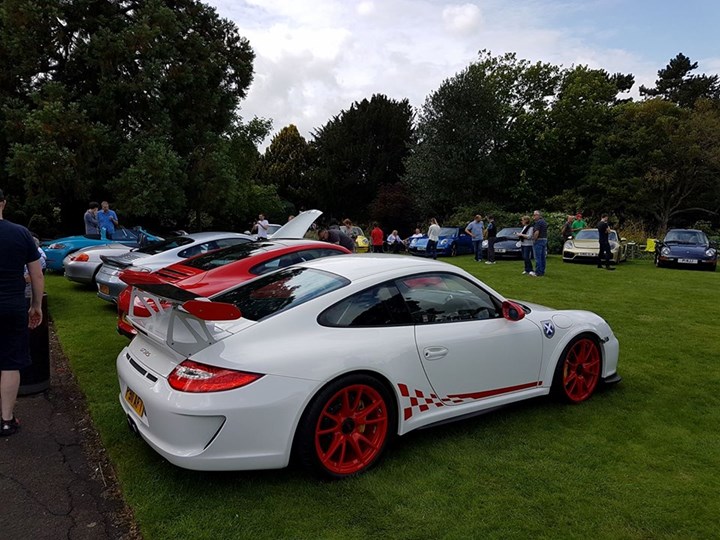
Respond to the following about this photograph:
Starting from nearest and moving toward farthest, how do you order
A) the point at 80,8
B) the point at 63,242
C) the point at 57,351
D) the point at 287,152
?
the point at 57,351, the point at 63,242, the point at 80,8, the point at 287,152

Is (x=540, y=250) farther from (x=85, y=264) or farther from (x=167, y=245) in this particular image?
(x=85, y=264)

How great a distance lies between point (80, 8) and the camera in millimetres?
17328

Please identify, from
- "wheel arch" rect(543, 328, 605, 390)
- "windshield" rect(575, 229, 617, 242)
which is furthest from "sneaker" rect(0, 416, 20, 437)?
"windshield" rect(575, 229, 617, 242)

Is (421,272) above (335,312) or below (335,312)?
above

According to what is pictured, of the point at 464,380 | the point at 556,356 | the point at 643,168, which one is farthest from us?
the point at 643,168

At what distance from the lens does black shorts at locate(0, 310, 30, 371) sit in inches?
141

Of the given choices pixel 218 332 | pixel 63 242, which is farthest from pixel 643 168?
pixel 218 332

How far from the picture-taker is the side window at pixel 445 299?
11.8ft

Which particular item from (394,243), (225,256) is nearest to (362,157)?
(394,243)

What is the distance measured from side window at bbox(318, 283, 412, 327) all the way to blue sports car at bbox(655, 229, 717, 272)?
16521 millimetres

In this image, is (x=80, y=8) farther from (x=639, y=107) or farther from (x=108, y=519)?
(x=639, y=107)

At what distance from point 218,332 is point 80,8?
19321 mm

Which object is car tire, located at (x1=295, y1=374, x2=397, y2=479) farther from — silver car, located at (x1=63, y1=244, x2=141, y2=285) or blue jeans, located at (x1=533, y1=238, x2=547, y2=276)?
blue jeans, located at (x1=533, y1=238, x2=547, y2=276)

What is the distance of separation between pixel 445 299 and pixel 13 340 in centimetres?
320
